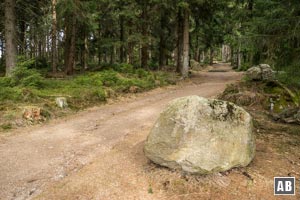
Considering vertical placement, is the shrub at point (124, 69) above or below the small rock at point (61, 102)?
above

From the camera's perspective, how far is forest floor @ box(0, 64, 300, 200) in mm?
4500

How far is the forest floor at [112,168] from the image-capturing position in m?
4.50

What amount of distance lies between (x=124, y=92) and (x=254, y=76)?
6.11 meters

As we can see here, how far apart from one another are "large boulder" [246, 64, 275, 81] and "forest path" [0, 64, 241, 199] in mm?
4893

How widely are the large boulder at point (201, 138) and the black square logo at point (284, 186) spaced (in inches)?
25.3

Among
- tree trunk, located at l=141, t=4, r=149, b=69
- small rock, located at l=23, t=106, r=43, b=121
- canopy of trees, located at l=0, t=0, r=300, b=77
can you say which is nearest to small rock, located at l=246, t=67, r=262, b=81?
canopy of trees, located at l=0, t=0, r=300, b=77

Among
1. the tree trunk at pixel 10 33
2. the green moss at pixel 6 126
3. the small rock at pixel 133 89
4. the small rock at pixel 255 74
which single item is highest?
the tree trunk at pixel 10 33

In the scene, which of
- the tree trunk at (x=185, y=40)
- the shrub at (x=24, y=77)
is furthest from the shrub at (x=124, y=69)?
the shrub at (x=24, y=77)

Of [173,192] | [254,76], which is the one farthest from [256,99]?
[173,192]

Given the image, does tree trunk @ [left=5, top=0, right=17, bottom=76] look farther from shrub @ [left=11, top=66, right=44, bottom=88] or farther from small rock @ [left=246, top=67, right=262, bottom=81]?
small rock @ [left=246, top=67, right=262, bottom=81]

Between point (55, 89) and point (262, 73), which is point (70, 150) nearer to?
point (55, 89)

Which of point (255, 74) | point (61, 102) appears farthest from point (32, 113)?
point (255, 74)

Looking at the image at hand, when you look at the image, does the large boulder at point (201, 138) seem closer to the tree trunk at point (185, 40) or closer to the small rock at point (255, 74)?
the small rock at point (255, 74)

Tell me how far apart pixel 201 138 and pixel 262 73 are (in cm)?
789
